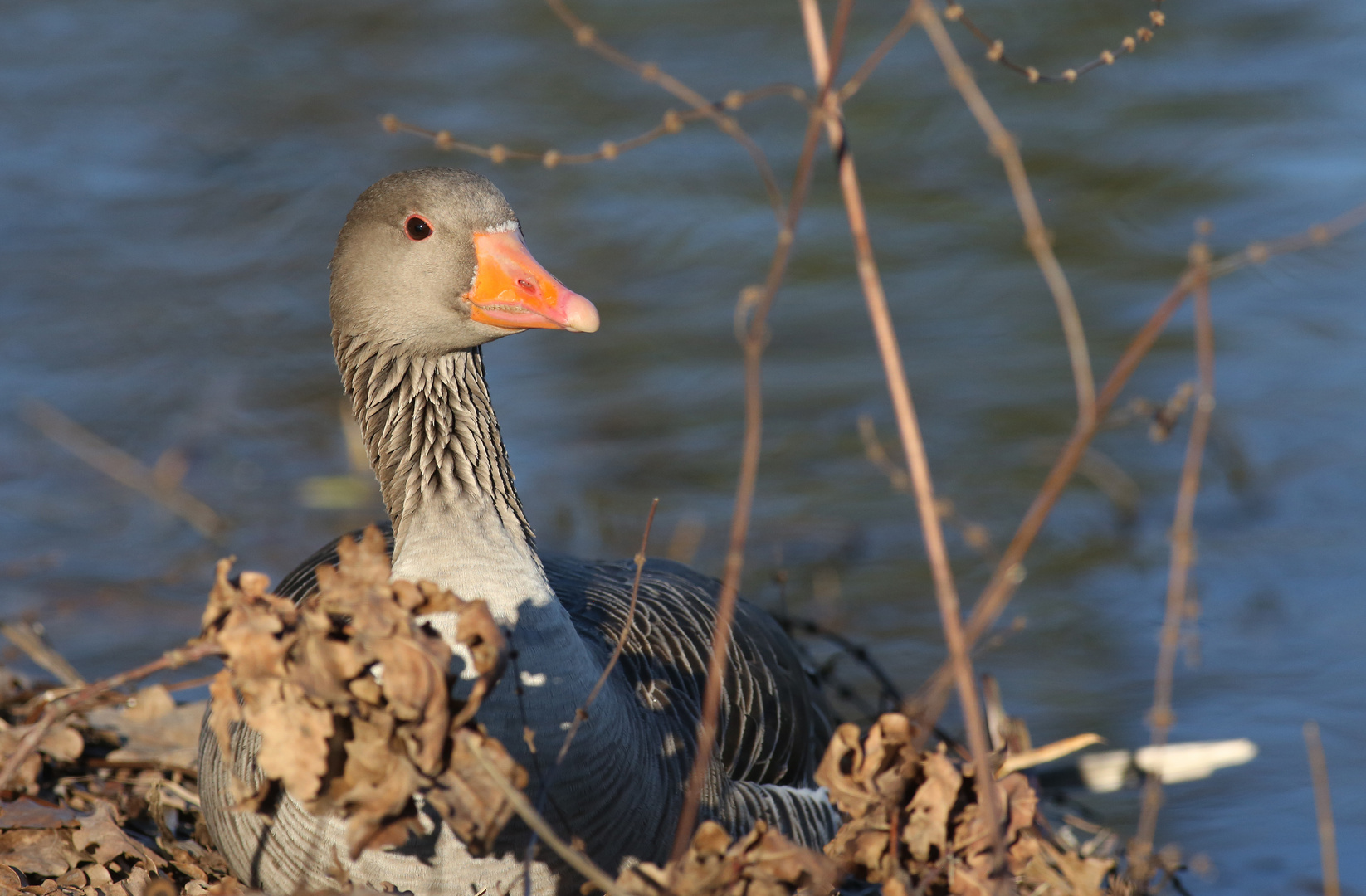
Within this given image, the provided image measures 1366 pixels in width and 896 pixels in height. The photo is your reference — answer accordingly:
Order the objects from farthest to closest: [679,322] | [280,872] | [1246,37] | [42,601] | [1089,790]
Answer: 1. [1246,37]
2. [679,322]
3. [42,601]
4. [1089,790]
5. [280,872]

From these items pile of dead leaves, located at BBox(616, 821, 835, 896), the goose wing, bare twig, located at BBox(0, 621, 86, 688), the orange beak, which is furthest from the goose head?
bare twig, located at BBox(0, 621, 86, 688)

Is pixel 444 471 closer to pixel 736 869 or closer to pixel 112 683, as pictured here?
pixel 112 683

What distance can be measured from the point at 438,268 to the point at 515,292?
282 millimetres

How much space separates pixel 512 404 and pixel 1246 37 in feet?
30.4

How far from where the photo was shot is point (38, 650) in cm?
724

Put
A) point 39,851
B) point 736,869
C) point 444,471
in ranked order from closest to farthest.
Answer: point 736,869, point 444,471, point 39,851

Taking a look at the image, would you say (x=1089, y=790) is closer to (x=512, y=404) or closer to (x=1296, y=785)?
(x=1296, y=785)

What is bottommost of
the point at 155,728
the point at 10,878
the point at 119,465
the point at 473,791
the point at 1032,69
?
the point at 10,878

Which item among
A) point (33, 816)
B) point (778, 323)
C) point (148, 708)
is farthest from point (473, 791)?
point (778, 323)

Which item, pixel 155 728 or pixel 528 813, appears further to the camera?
pixel 155 728

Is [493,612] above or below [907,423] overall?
below

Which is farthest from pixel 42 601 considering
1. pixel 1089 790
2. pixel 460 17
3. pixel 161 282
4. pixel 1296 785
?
pixel 460 17

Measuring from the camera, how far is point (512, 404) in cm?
1113

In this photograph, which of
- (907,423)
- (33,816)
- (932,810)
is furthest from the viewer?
(33,816)
